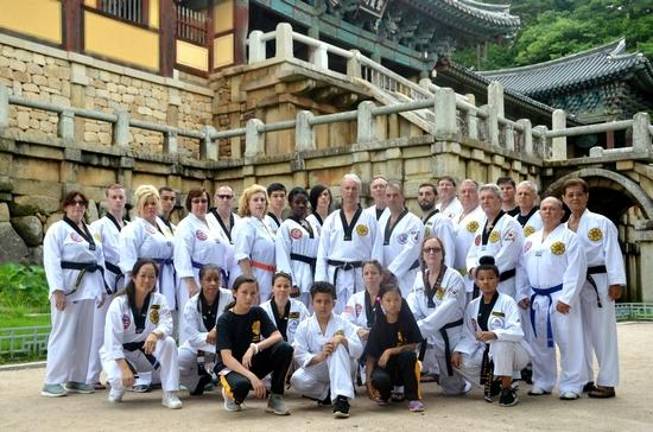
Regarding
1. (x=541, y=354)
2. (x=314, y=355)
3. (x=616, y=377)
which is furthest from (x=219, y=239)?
(x=616, y=377)

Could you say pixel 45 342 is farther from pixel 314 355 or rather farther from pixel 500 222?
pixel 500 222

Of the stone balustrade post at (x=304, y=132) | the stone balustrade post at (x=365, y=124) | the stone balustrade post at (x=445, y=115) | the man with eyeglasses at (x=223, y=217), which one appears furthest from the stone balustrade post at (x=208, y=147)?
the man with eyeglasses at (x=223, y=217)

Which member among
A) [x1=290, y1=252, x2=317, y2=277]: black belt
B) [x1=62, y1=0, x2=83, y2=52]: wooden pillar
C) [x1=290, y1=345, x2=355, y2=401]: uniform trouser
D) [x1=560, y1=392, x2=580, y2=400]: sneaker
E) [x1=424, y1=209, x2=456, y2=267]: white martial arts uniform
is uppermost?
[x1=62, y1=0, x2=83, y2=52]: wooden pillar

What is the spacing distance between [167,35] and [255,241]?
32.3 ft

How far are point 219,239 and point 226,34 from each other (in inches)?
430

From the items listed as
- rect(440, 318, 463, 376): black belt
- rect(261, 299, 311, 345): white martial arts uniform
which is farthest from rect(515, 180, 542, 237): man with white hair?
rect(261, 299, 311, 345): white martial arts uniform

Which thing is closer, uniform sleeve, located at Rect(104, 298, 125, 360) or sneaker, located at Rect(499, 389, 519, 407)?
sneaker, located at Rect(499, 389, 519, 407)

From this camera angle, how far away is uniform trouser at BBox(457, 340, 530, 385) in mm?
5348

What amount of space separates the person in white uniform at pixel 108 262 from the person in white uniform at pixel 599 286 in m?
3.90

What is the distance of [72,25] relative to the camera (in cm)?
1359

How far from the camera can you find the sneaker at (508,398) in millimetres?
5269

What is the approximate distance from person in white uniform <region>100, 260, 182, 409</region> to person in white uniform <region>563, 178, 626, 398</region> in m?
3.28

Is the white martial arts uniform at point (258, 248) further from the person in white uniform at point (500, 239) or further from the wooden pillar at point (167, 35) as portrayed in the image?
the wooden pillar at point (167, 35)

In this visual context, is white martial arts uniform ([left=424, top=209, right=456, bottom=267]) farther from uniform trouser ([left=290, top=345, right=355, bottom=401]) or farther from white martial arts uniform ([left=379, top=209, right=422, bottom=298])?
uniform trouser ([left=290, top=345, right=355, bottom=401])
